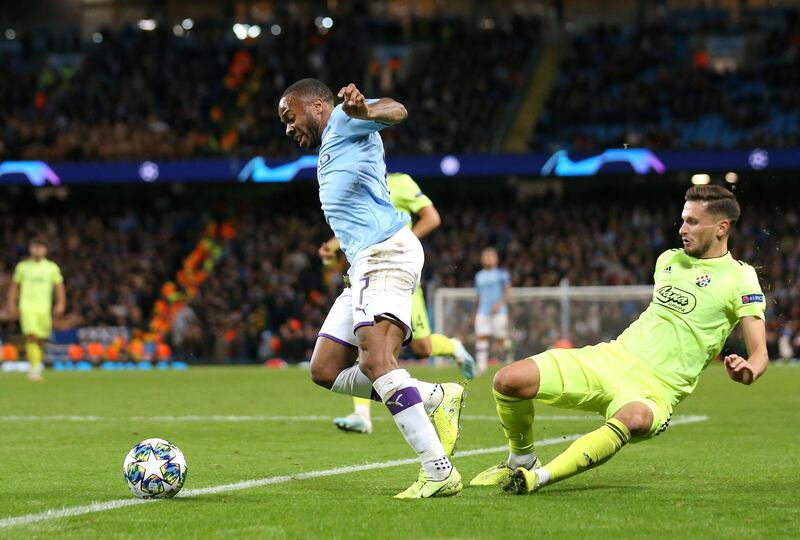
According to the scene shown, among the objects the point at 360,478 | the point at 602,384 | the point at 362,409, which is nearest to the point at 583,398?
the point at 602,384

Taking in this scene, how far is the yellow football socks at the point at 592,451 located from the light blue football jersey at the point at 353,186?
1.47 m

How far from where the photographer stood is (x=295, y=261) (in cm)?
3198

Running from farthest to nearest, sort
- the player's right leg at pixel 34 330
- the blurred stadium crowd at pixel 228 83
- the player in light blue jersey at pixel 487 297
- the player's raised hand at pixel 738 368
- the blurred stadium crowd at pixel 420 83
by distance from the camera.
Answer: the blurred stadium crowd at pixel 228 83, the blurred stadium crowd at pixel 420 83, the player in light blue jersey at pixel 487 297, the player's right leg at pixel 34 330, the player's raised hand at pixel 738 368

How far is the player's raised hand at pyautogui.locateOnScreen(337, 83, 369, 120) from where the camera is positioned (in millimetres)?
6117

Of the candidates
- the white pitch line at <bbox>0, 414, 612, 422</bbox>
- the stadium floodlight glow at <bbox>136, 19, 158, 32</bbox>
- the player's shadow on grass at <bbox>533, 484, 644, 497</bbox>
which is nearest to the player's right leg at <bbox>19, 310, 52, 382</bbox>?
the white pitch line at <bbox>0, 414, 612, 422</bbox>

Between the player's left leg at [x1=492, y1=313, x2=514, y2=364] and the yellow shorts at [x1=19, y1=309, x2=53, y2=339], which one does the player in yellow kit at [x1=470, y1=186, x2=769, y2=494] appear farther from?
the player's left leg at [x1=492, y1=313, x2=514, y2=364]

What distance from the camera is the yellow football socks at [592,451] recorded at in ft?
19.7

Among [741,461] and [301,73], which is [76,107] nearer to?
[301,73]

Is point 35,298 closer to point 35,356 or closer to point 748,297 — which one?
point 35,356

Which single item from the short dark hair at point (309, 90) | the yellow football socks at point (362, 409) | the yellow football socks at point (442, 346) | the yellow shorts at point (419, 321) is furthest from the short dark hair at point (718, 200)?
the yellow football socks at point (442, 346)

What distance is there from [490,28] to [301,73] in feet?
18.4

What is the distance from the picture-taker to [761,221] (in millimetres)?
30594

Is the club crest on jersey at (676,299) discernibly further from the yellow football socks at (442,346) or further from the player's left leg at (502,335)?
the player's left leg at (502,335)

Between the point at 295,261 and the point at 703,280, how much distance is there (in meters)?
25.8
